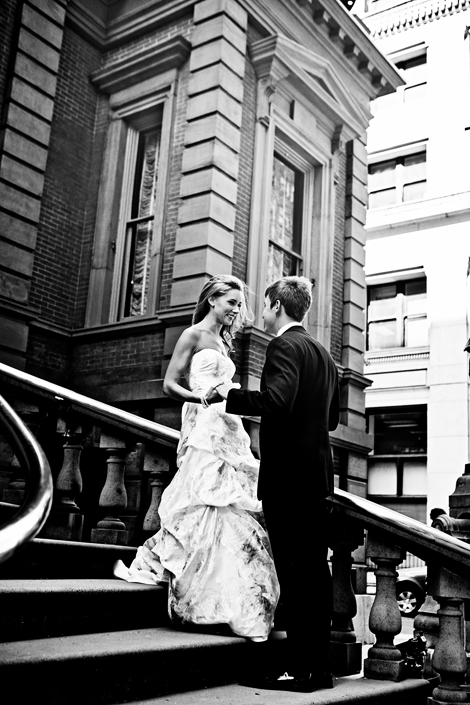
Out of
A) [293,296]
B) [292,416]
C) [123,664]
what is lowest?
[123,664]

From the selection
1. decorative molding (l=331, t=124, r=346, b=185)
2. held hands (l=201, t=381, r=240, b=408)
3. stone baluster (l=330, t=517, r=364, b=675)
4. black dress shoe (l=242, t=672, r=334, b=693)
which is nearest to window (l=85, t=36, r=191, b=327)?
decorative molding (l=331, t=124, r=346, b=185)

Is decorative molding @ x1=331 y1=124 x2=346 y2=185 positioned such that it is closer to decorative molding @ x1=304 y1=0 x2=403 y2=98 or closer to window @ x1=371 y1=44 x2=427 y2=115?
decorative molding @ x1=304 y1=0 x2=403 y2=98

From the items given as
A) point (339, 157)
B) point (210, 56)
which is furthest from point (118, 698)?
point (339, 157)

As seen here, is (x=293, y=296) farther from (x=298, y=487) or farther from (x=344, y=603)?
(x=344, y=603)

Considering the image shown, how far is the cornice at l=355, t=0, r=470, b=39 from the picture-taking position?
23.7m

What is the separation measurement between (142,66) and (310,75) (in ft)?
10.4

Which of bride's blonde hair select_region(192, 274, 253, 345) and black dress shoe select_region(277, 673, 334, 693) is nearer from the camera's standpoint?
black dress shoe select_region(277, 673, 334, 693)

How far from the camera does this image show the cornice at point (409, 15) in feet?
77.6

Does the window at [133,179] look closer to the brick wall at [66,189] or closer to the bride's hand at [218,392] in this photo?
the brick wall at [66,189]

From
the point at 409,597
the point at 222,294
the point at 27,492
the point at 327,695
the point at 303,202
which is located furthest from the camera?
the point at 409,597

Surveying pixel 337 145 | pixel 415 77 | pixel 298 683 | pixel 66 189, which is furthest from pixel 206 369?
pixel 415 77

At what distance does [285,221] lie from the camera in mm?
13281

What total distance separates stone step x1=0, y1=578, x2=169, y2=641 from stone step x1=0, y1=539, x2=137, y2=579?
0.41 m

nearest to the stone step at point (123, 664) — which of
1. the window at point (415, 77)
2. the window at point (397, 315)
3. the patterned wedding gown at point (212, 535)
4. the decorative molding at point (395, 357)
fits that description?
the patterned wedding gown at point (212, 535)
